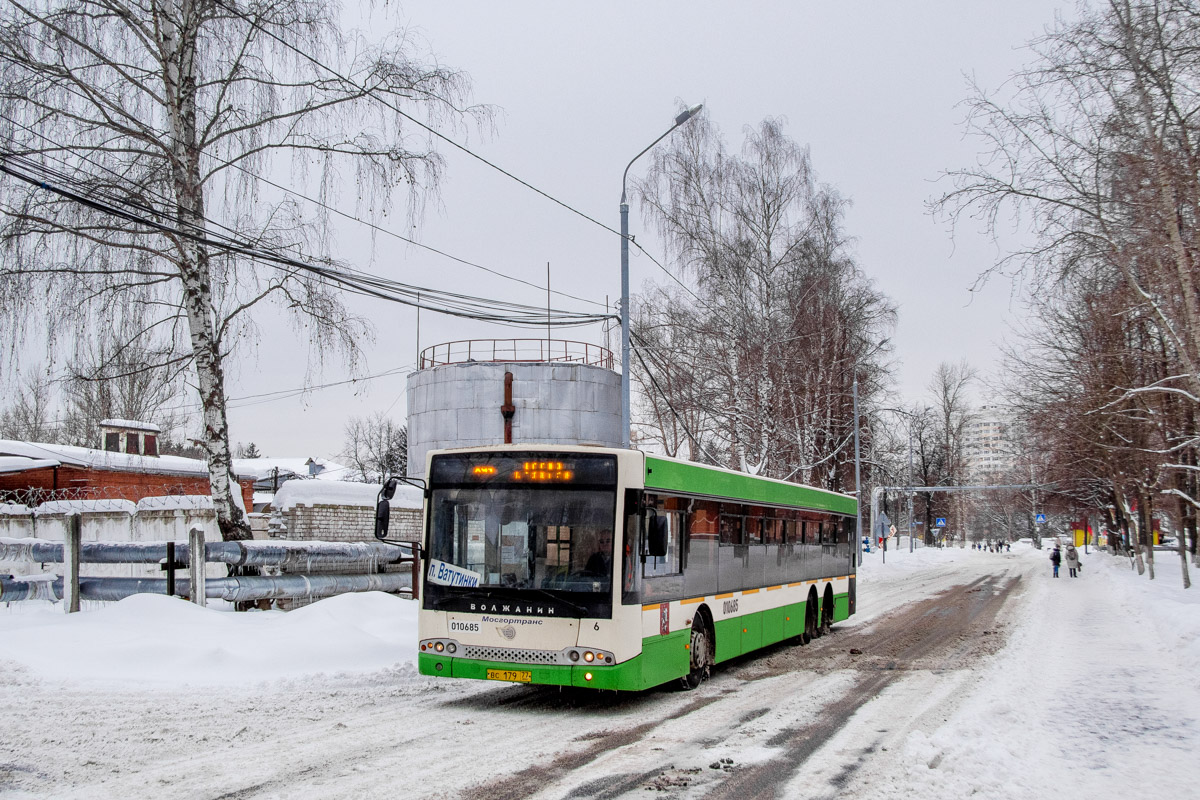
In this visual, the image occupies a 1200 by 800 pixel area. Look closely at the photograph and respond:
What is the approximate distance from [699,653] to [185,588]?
752 cm

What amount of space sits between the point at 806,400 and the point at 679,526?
21476mm

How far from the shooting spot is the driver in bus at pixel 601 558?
9258 millimetres

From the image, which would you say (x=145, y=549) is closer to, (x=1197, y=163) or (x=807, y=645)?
(x=807, y=645)

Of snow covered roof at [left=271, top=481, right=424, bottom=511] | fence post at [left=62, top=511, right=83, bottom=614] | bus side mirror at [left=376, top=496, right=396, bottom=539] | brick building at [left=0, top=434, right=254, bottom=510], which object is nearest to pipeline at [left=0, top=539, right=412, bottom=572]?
fence post at [left=62, top=511, right=83, bottom=614]

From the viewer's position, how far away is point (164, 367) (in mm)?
14461

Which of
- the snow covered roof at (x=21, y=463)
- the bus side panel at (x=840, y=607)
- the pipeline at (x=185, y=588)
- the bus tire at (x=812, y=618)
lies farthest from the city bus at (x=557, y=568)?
the snow covered roof at (x=21, y=463)

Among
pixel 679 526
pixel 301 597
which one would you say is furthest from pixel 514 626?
pixel 301 597

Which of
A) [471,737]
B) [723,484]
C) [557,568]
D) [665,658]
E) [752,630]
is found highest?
[723,484]

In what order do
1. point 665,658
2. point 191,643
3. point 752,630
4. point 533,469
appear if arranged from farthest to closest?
1. point 752,630
2. point 191,643
3. point 665,658
4. point 533,469

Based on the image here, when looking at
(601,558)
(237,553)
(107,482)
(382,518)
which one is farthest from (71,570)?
(107,482)

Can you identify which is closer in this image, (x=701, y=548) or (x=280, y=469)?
(x=701, y=548)

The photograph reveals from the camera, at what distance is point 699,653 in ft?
36.2

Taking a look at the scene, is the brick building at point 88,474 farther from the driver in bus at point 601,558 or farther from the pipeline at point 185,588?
the driver in bus at point 601,558

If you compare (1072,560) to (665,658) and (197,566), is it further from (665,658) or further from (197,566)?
(197,566)
